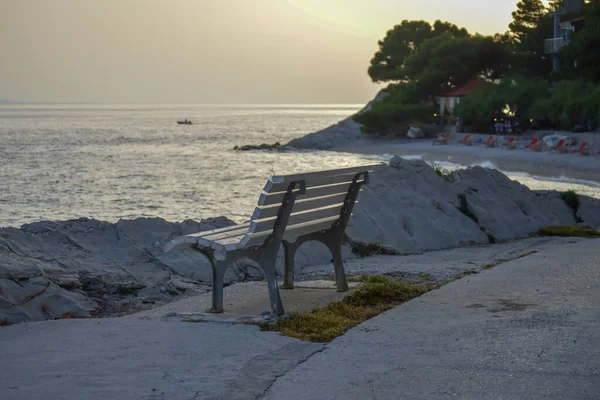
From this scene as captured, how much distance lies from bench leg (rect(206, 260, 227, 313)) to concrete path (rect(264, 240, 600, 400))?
3.96 ft

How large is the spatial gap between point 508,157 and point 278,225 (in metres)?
38.6

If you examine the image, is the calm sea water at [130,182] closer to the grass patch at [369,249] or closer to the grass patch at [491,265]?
the grass patch at [369,249]

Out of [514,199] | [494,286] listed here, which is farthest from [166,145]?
[494,286]

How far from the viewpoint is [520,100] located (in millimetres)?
52844

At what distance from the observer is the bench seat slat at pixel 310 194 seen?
571cm

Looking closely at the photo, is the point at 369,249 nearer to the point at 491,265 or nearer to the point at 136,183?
the point at 491,265

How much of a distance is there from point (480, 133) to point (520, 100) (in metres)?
5.78

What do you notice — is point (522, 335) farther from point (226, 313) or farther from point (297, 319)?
point (226, 313)

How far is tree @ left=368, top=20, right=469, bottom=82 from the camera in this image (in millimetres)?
88438

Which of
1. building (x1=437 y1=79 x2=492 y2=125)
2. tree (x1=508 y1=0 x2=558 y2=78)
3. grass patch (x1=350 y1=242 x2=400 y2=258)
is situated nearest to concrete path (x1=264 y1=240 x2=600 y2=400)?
grass patch (x1=350 y1=242 x2=400 y2=258)

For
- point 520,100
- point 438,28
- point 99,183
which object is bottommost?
point 99,183

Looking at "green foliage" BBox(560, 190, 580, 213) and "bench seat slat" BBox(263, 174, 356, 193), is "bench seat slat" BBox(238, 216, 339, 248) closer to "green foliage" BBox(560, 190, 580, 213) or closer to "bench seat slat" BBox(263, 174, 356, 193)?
"bench seat slat" BBox(263, 174, 356, 193)

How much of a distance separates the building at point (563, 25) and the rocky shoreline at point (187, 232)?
47.0 metres

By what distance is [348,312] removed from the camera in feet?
20.2
